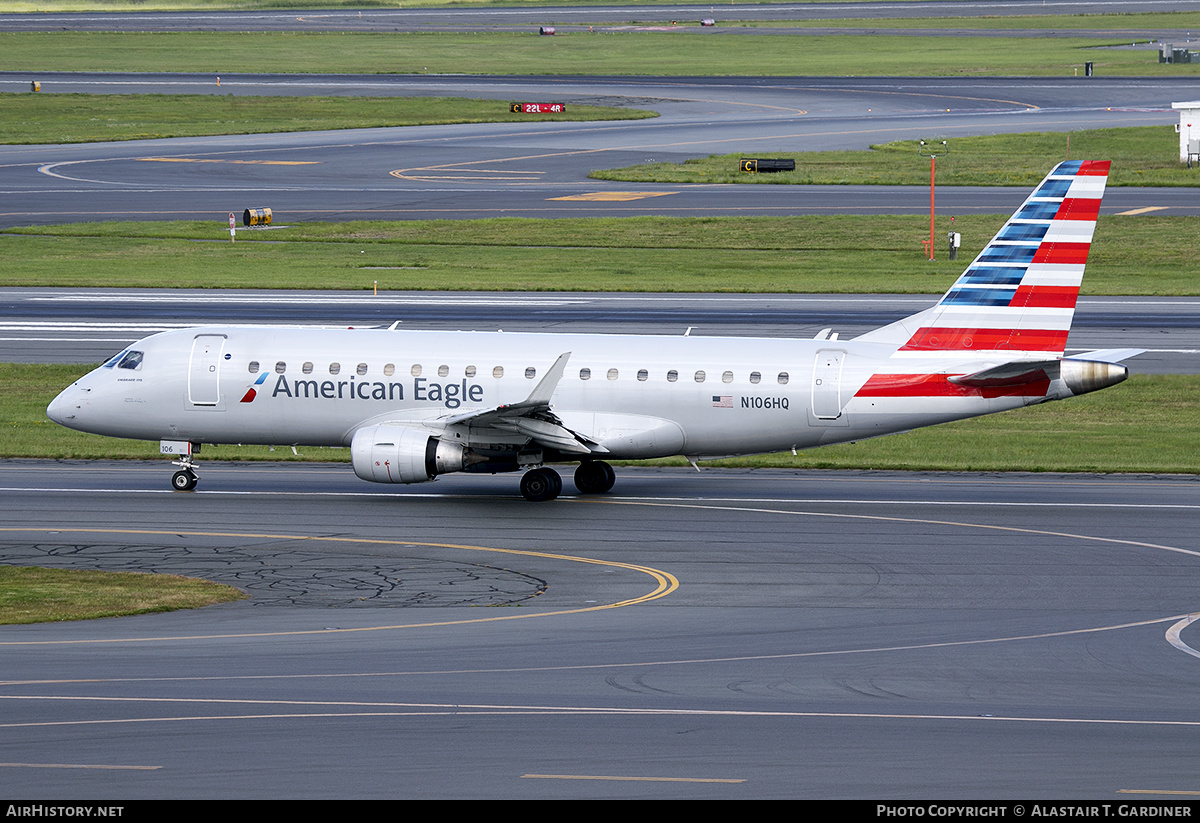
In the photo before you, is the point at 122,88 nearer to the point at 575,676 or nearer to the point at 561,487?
the point at 561,487

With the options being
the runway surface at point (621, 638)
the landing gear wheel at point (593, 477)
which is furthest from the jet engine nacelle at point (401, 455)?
the landing gear wheel at point (593, 477)

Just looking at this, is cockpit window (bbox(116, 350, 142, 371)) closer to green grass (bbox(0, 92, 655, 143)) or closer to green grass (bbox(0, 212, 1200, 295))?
green grass (bbox(0, 212, 1200, 295))

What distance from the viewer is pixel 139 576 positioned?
29.2m

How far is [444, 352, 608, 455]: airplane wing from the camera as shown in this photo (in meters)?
34.7

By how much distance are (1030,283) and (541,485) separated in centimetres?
1213

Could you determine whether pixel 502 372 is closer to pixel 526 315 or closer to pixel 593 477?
pixel 593 477

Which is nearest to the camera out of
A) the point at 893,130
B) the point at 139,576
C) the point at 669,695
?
the point at 669,695

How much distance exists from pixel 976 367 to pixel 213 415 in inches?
715

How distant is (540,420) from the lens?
3556 centimetres

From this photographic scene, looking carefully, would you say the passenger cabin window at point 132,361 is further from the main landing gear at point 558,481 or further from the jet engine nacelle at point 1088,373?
the jet engine nacelle at point 1088,373

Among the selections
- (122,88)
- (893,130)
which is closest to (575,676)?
(893,130)

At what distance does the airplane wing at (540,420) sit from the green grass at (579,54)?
403 feet

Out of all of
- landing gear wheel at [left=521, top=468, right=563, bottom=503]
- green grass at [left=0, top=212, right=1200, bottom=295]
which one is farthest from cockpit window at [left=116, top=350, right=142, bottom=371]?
green grass at [left=0, top=212, right=1200, bottom=295]

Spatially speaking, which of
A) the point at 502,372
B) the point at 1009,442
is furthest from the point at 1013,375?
the point at 502,372
